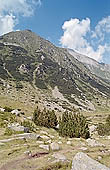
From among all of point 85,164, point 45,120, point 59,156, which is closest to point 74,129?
point 45,120

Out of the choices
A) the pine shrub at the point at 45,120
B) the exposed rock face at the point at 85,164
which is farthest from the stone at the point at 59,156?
the pine shrub at the point at 45,120

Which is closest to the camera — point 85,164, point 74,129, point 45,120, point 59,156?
point 85,164

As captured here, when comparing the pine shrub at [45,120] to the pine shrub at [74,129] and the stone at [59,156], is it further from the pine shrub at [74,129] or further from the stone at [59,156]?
the stone at [59,156]

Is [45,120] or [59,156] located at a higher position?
[45,120]

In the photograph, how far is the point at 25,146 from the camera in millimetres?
17375

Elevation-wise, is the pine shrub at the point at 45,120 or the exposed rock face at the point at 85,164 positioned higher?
the pine shrub at the point at 45,120

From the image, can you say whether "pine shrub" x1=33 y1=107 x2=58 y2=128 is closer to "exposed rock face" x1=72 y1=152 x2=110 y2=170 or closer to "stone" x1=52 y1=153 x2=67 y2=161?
"stone" x1=52 y1=153 x2=67 y2=161

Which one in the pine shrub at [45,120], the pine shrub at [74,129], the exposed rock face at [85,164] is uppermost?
the pine shrub at [45,120]

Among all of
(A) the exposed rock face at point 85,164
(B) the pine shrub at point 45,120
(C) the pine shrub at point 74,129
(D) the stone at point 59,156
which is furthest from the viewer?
(B) the pine shrub at point 45,120

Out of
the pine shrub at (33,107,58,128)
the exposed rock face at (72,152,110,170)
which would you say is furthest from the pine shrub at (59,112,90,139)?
the exposed rock face at (72,152,110,170)

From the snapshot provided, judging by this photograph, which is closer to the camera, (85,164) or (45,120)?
(85,164)

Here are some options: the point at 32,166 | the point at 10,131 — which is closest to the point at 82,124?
the point at 10,131

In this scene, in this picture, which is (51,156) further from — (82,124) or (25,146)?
(82,124)

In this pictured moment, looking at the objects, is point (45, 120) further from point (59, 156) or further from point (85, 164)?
point (85, 164)
